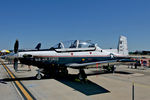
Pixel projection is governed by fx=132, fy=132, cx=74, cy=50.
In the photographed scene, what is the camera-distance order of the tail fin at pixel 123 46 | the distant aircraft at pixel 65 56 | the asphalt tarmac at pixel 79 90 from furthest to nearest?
the tail fin at pixel 123 46 < the distant aircraft at pixel 65 56 < the asphalt tarmac at pixel 79 90

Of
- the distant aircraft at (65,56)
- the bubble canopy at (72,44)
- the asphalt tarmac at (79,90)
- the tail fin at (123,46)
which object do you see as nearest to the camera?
the asphalt tarmac at (79,90)

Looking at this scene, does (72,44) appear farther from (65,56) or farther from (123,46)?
(123,46)

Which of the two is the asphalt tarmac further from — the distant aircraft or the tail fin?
the tail fin

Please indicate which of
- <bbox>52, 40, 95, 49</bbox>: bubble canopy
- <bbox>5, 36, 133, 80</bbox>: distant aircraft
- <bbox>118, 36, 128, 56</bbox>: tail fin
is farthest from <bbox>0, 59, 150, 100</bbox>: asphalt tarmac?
<bbox>118, 36, 128, 56</bbox>: tail fin

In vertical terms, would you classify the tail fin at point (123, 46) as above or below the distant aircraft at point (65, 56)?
above

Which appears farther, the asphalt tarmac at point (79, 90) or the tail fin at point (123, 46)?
the tail fin at point (123, 46)

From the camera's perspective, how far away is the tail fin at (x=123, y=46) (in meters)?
13.9

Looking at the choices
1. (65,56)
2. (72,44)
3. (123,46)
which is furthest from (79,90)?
(123,46)

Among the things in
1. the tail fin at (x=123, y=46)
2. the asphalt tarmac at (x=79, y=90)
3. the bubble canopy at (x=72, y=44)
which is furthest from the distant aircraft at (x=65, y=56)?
the tail fin at (x=123, y=46)

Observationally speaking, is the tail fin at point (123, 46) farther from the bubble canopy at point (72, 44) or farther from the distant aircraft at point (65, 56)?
the bubble canopy at point (72, 44)

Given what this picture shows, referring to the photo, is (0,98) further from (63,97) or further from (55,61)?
(55,61)

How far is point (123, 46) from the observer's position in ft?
46.6

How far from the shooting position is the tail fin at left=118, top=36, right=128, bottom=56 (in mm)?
13920

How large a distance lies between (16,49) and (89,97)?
232 inches
